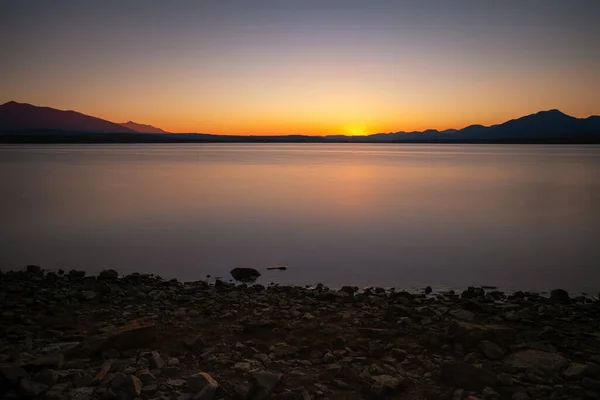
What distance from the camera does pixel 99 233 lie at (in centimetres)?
1794

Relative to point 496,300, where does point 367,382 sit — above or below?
above

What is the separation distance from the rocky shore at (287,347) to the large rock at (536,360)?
20 millimetres

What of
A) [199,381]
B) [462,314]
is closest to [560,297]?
[462,314]

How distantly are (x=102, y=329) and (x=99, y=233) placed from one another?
480 inches

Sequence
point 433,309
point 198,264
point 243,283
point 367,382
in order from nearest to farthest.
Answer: point 367,382
point 433,309
point 243,283
point 198,264

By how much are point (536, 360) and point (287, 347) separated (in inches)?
123

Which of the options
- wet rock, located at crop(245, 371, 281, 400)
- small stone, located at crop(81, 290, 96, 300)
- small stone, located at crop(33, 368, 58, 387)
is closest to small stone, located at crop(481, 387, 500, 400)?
wet rock, located at crop(245, 371, 281, 400)

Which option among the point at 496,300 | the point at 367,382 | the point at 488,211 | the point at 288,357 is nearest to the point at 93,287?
the point at 288,357

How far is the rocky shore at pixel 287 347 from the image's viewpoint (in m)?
5.04

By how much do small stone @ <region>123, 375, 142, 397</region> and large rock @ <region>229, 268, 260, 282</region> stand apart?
648 cm

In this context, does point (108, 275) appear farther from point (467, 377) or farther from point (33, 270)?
point (467, 377)

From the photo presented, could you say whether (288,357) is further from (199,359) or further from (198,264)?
(198,264)

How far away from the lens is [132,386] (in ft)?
16.1

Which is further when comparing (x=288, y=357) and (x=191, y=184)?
(x=191, y=184)
